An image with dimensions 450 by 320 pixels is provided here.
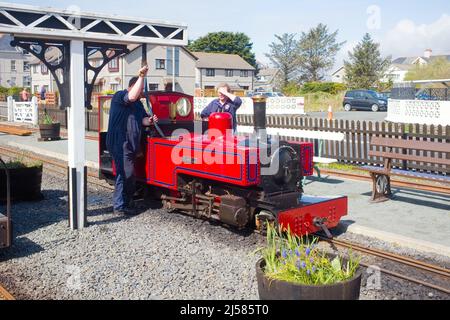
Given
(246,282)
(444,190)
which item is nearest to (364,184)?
(444,190)

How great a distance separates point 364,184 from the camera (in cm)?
974

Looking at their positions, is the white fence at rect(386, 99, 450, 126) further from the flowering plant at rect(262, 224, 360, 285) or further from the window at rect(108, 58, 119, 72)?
the window at rect(108, 58, 119, 72)

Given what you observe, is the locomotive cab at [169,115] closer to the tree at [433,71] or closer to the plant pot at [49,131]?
the plant pot at [49,131]

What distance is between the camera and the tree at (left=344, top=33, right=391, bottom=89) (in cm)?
5291

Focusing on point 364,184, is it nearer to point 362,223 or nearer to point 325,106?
point 362,223

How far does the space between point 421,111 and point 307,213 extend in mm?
19572

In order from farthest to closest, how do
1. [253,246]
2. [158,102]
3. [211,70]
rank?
1. [211,70]
2. [158,102]
3. [253,246]

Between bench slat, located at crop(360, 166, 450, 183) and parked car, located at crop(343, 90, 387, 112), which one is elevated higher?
parked car, located at crop(343, 90, 387, 112)

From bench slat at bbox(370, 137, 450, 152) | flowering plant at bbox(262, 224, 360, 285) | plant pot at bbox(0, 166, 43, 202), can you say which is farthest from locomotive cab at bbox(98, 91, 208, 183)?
flowering plant at bbox(262, 224, 360, 285)

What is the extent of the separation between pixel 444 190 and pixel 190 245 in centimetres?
489

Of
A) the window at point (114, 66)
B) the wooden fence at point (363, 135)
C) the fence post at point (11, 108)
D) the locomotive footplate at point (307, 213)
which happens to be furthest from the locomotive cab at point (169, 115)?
the window at point (114, 66)

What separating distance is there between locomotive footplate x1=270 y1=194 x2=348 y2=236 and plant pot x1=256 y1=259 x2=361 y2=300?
6.45 ft

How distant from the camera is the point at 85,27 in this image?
257 inches

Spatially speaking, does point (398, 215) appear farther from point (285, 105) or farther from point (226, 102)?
point (285, 105)
